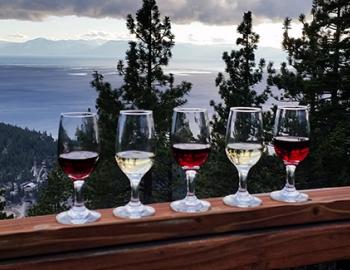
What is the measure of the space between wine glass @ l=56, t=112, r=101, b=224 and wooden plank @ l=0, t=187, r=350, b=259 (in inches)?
1.9

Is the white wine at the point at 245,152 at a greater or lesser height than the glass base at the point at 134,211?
greater

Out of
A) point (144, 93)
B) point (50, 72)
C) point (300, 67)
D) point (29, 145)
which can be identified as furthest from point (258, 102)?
point (29, 145)

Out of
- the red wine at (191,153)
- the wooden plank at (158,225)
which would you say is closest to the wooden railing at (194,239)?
the wooden plank at (158,225)

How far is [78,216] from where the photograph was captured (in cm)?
103

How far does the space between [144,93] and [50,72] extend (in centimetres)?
353

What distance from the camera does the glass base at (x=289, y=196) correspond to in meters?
1.20

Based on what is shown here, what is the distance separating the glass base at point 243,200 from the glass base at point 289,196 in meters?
0.05

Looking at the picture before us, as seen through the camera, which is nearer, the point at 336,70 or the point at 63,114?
the point at 63,114

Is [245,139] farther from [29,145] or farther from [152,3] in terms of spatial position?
[29,145]

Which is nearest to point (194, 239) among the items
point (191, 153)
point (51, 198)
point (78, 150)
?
point (191, 153)

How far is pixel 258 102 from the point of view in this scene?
12.3 meters

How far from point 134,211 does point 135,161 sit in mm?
101

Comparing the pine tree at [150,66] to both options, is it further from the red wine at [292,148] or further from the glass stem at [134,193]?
the glass stem at [134,193]

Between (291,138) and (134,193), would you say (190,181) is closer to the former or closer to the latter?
(134,193)
